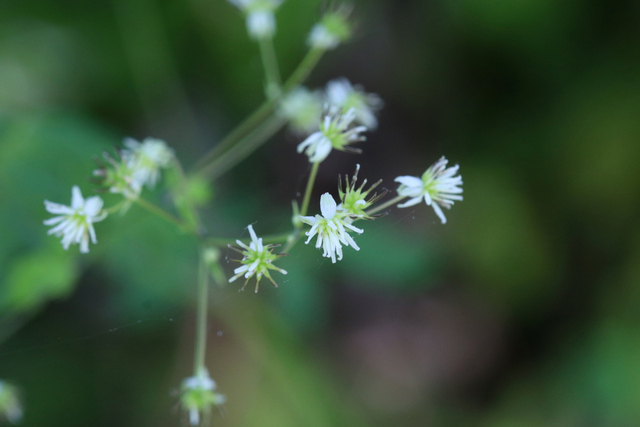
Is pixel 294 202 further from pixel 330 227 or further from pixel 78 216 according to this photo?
pixel 78 216

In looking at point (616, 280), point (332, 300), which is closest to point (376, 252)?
point (332, 300)

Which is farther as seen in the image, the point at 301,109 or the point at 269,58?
the point at 269,58

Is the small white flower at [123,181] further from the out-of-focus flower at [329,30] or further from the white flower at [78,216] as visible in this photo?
the out-of-focus flower at [329,30]

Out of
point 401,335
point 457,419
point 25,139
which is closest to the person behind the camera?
point 25,139

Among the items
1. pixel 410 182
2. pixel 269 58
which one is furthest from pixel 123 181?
pixel 269 58

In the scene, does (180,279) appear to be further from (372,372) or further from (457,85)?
(457,85)

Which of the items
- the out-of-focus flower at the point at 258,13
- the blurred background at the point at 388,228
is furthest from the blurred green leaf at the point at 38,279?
the out-of-focus flower at the point at 258,13

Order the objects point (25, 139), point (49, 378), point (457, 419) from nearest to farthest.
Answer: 1. point (25, 139)
2. point (49, 378)
3. point (457, 419)
